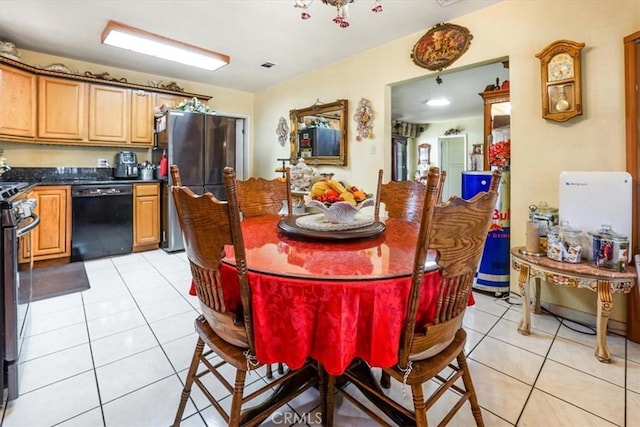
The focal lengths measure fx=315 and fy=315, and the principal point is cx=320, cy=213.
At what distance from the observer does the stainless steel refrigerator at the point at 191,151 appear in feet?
13.1

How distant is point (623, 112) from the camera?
201cm

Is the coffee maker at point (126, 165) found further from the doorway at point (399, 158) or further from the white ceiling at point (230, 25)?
the doorway at point (399, 158)

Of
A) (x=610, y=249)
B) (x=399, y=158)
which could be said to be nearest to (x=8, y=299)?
(x=610, y=249)

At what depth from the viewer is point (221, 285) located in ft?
3.43

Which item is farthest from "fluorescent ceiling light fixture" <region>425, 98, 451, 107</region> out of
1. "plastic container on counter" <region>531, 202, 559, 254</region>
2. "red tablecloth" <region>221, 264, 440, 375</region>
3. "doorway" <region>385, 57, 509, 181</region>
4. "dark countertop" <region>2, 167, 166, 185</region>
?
"red tablecloth" <region>221, 264, 440, 375</region>

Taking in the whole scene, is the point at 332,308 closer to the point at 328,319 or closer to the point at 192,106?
the point at 328,319

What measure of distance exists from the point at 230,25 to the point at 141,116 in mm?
1993

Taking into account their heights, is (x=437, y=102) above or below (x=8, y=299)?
above

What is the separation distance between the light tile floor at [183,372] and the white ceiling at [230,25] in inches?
97.2

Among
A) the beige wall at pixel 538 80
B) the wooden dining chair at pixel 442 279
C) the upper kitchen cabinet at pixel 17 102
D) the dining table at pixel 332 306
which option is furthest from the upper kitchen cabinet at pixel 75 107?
the wooden dining chair at pixel 442 279

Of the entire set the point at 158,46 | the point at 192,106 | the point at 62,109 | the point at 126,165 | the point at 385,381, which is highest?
the point at 158,46

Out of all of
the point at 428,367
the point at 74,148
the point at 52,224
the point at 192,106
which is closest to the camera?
the point at 428,367

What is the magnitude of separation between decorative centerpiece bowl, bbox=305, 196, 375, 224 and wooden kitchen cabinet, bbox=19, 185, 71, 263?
11.2ft

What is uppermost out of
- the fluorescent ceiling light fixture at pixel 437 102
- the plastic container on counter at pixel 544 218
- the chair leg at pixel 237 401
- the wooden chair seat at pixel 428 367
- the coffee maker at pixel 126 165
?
the fluorescent ceiling light fixture at pixel 437 102
